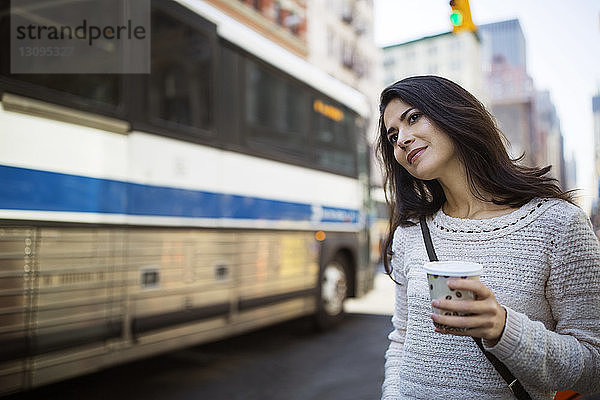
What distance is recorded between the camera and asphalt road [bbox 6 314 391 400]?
4.56 meters

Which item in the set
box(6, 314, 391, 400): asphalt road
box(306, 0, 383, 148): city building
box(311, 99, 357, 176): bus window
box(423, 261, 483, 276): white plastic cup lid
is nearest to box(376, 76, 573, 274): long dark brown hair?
box(423, 261, 483, 276): white plastic cup lid

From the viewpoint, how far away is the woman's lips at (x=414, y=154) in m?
1.61

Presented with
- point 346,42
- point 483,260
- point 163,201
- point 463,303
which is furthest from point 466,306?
point 346,42

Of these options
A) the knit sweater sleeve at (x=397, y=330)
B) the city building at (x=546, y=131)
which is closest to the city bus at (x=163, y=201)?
the knit sweater sleeve at (x=397, y=330)

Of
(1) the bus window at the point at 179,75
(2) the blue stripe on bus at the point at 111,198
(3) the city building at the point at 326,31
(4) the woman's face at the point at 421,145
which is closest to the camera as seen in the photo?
(4) the woman's face at the point at 421,145

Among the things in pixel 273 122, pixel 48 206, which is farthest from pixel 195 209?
pixel 273 122

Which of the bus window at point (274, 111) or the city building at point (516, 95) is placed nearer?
the bus window at point (274, 111)

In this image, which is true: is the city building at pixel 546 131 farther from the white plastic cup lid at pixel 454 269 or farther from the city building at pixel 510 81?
the white plastic cup lid at pixel 454 269

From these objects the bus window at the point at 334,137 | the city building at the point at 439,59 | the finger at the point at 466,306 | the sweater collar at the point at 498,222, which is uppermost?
the city building at the point at 439,59

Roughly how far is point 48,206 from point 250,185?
2477 millimetres

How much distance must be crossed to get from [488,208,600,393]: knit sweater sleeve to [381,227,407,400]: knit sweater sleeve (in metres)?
0.44

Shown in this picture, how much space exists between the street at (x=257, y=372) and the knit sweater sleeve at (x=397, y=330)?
302cm

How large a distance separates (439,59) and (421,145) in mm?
79602

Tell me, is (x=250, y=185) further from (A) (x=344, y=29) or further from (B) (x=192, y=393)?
(A) (x=344, y=29)
